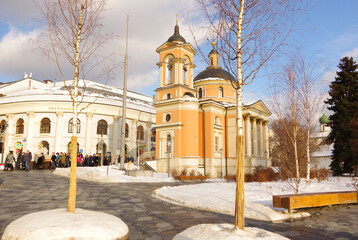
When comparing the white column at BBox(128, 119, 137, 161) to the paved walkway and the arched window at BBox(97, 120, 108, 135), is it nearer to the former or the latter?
the arched window at BBox(97, 120, 108, 135)

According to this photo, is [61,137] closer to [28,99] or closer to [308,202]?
[28,99]

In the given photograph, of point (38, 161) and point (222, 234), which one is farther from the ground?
point (38, 161)

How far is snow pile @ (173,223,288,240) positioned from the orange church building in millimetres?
23933

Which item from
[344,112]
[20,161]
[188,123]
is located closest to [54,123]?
[20,161]

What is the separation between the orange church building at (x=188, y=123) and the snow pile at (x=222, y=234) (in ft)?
78.5

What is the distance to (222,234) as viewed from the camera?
16.2 feet

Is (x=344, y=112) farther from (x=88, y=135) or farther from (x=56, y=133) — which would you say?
(x=56, y=133)

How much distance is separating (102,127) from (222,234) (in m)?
40.2

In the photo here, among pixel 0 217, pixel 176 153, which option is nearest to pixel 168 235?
pixel 0 217

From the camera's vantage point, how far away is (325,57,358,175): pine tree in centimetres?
2559

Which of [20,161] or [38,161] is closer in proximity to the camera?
[20,161]

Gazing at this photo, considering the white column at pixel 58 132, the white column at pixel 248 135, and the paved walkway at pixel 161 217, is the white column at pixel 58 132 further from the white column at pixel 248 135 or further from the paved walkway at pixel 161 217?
the paved walkway at pixel 161 217

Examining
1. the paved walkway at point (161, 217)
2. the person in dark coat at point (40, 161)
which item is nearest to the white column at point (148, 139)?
the person in dark coat at point (40, 161)

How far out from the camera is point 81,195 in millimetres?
11852
